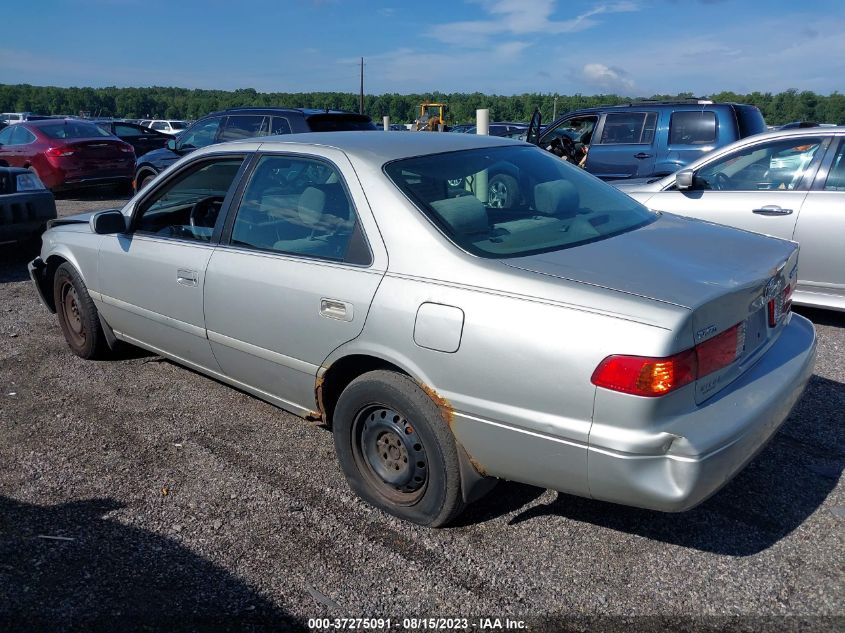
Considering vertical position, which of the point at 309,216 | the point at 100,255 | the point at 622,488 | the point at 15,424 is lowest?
the point at 15,424

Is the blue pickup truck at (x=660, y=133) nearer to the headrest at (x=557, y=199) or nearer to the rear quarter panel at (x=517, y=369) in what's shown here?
the headrest at (x=557, y=199)

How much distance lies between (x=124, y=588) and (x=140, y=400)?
1943mm

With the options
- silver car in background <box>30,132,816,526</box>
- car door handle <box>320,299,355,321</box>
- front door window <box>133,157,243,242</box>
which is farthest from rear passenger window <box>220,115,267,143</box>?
car door handle <box>320,299,355,321</box>

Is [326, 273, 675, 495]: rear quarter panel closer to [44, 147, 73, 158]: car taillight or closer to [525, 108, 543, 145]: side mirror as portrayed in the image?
[525, 108, 543, 145]: side mirror

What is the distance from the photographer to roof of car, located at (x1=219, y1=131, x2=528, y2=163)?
3.34 meters

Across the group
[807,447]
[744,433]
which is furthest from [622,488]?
[807,447]

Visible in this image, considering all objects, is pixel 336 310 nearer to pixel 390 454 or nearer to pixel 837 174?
pixel 390 454

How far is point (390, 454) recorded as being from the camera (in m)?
3.08

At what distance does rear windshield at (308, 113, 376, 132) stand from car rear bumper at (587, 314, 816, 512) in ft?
24.9

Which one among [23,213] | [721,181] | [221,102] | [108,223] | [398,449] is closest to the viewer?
[398,449]

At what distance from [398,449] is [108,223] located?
2.36 m

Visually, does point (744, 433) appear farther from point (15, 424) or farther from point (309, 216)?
point (15, 424)

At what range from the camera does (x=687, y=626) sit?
7.95 ft

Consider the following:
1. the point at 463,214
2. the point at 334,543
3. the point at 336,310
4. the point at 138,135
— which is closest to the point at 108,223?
the point at 336,310
